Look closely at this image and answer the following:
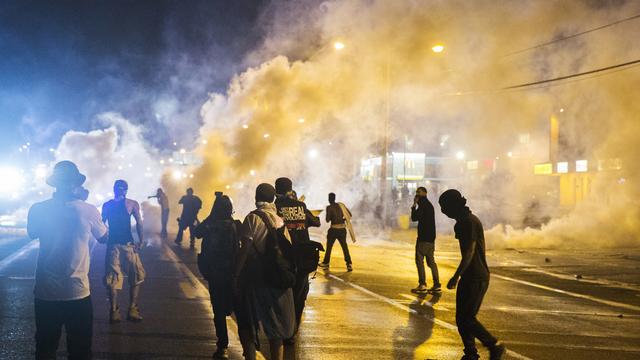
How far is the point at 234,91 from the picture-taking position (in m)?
28.4

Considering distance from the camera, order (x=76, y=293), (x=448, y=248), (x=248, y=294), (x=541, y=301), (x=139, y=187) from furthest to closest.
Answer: (x=139, y=187) < (x=448, y=248) < (x=541, y=301) < (x=248, y=294) < (x=76, y=293)

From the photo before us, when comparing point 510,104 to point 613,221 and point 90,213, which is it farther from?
point 90,213

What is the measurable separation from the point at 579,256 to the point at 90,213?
15.8 meters

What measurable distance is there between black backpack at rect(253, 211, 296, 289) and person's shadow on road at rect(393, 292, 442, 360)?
1.87 m

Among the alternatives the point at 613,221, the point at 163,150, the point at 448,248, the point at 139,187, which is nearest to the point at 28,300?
the point at 448,248

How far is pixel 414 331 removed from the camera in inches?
294

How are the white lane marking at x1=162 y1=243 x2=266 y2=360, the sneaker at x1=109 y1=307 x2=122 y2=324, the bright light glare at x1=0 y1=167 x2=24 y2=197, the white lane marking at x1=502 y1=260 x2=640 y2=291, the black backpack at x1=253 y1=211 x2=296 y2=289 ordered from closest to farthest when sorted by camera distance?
the black backpack at x1=253 y1=211 x2=296 y2=289 → the white lane marking at x1=162 y1=243 x2=266 y2=360 → the sneaker at x1=109 y1=307 x2=122 y2=324 → the white lane marking at x1=502 y1=260 x2=640 y2=291 → the bright light glare at x1=0 y1=167 x2=24 y2=197

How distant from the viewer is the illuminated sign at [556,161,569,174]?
42388mm

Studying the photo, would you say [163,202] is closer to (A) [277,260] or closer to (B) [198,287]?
(B) [198,287]

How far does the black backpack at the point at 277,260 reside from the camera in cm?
480

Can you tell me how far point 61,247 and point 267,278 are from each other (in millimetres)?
1478

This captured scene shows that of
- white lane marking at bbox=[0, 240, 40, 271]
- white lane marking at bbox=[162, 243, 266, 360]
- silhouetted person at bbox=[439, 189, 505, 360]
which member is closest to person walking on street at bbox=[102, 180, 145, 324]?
white lane marking at bbox=[162, 243, 266, 360]

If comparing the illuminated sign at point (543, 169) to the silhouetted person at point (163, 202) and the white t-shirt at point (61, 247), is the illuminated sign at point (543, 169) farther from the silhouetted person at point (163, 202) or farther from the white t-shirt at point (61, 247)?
the white t-shirt at point (61, 247)

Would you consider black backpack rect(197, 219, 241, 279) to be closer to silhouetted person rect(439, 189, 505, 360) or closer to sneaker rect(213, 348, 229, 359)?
sneaker rect(213, 348, 229, 359)
